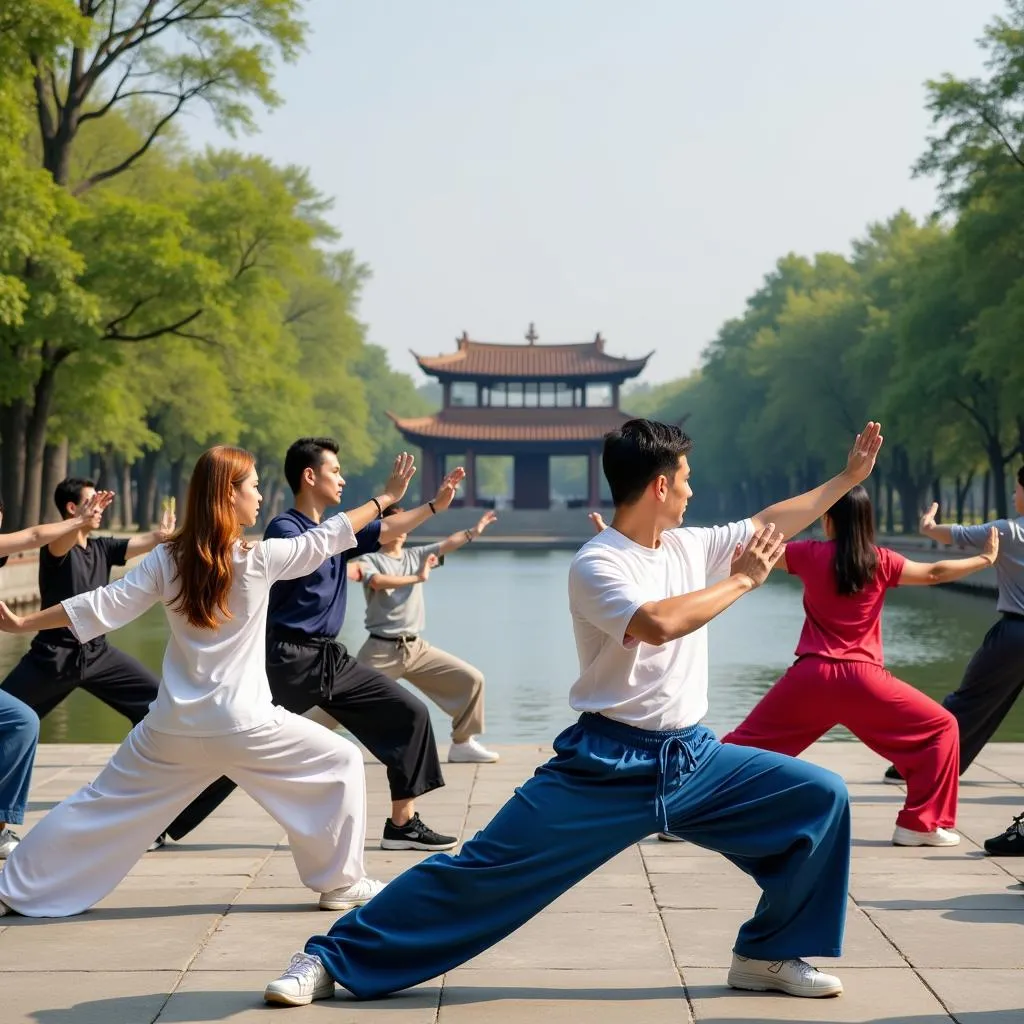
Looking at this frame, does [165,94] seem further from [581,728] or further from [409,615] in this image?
[581,728]

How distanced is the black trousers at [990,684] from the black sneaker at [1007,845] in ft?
2.68

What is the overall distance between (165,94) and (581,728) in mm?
25804

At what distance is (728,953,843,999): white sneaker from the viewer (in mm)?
4184

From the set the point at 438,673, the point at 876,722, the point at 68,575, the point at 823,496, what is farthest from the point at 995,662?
the point at 68,575

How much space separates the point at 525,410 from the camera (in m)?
66.2

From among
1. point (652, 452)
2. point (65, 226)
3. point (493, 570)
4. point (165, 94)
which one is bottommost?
point (493, 570)

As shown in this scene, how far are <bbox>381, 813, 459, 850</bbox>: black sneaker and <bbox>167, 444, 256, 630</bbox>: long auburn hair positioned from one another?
173 cm

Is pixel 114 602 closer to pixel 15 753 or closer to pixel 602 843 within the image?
pixel 15 753

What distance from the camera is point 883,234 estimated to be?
195 ft

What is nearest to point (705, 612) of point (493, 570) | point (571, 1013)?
point (571, 1013)

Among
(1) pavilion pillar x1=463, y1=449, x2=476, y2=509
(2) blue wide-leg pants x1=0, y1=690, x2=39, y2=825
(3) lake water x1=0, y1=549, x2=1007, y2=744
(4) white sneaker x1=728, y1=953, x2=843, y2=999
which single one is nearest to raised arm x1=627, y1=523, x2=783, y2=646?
(4) white sneaker x1=728, y1=953, x2=843, y2=999

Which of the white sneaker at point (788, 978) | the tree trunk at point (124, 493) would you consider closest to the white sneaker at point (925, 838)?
the white sneaker at point (788, 978)

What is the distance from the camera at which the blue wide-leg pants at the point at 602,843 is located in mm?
4074

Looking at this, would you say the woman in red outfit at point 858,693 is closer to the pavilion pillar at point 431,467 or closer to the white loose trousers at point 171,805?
the white loose trousers at point 171,805
